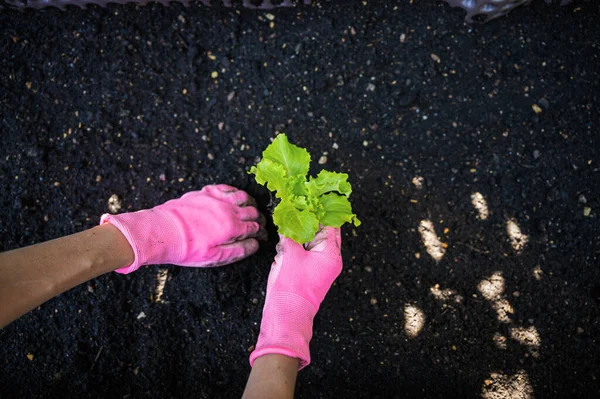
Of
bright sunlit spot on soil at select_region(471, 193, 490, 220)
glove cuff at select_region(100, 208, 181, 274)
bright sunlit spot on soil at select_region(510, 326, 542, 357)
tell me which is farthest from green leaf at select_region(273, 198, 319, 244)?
bright sunlit spot on soil at select_region(510, 326, 542, 357)

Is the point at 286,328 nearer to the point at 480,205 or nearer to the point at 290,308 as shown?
the point at 290,308

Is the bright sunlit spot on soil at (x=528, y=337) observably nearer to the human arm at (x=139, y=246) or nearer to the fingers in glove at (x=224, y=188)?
→ the human arm at (x=139, y=246)

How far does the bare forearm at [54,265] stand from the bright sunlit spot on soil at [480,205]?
1734 millimetres

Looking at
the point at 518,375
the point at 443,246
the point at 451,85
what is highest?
the point at 451,85

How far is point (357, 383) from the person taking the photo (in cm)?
218

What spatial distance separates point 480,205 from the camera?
7.43 ft

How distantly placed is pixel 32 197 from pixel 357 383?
80.5 inches

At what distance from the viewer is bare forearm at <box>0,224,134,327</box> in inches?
54.0

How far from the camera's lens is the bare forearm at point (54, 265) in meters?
1.37

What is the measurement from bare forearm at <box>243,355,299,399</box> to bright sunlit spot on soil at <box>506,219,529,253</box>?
134 centimetres

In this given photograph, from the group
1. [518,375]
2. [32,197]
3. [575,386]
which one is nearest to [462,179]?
[518,375]

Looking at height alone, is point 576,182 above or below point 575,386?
above

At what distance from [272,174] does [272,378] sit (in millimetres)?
793

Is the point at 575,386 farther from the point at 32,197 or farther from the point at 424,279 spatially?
the point at 32,197
